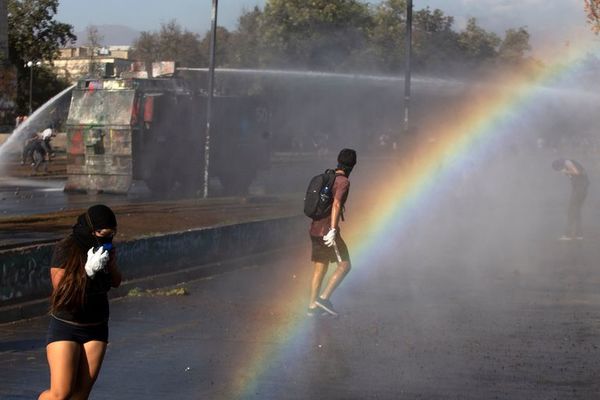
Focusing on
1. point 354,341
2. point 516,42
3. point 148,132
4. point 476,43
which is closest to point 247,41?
point 476,43

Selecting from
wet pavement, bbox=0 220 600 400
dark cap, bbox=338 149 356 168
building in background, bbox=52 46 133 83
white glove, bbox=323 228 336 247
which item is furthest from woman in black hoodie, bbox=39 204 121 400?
building in background, bbox=52 46 133 83

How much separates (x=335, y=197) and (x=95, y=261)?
17.9ft

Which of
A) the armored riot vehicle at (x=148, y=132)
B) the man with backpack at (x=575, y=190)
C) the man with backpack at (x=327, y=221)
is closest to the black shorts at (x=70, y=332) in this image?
the man with backpack at (x=327, y=221)

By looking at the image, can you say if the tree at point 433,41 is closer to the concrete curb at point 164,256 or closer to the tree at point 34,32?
the tree at point 34,32

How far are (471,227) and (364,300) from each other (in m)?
11.4

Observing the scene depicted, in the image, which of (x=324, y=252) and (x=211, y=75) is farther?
(x=211, y=75)

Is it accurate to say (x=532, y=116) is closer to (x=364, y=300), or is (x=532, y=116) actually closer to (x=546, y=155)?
(x=546, y=155)

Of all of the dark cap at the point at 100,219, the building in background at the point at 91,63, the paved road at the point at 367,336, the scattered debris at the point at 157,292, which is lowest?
the scattered debris at the point at 157,292

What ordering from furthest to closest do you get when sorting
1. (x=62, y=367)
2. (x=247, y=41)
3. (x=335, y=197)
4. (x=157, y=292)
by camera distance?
(x=247, y=41), (x=157, y=292), (x=335, y=197), (x=62, y=367)

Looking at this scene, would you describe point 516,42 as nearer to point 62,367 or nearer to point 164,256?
point 164,256

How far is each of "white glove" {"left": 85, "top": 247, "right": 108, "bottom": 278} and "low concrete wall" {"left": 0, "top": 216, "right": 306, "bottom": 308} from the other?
5.03 metres

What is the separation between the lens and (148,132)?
24500 millimetres

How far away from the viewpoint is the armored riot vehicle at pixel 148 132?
24484mm

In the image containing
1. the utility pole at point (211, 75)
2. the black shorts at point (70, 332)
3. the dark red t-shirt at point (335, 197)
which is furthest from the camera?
the utility pole at point (211, 75)
